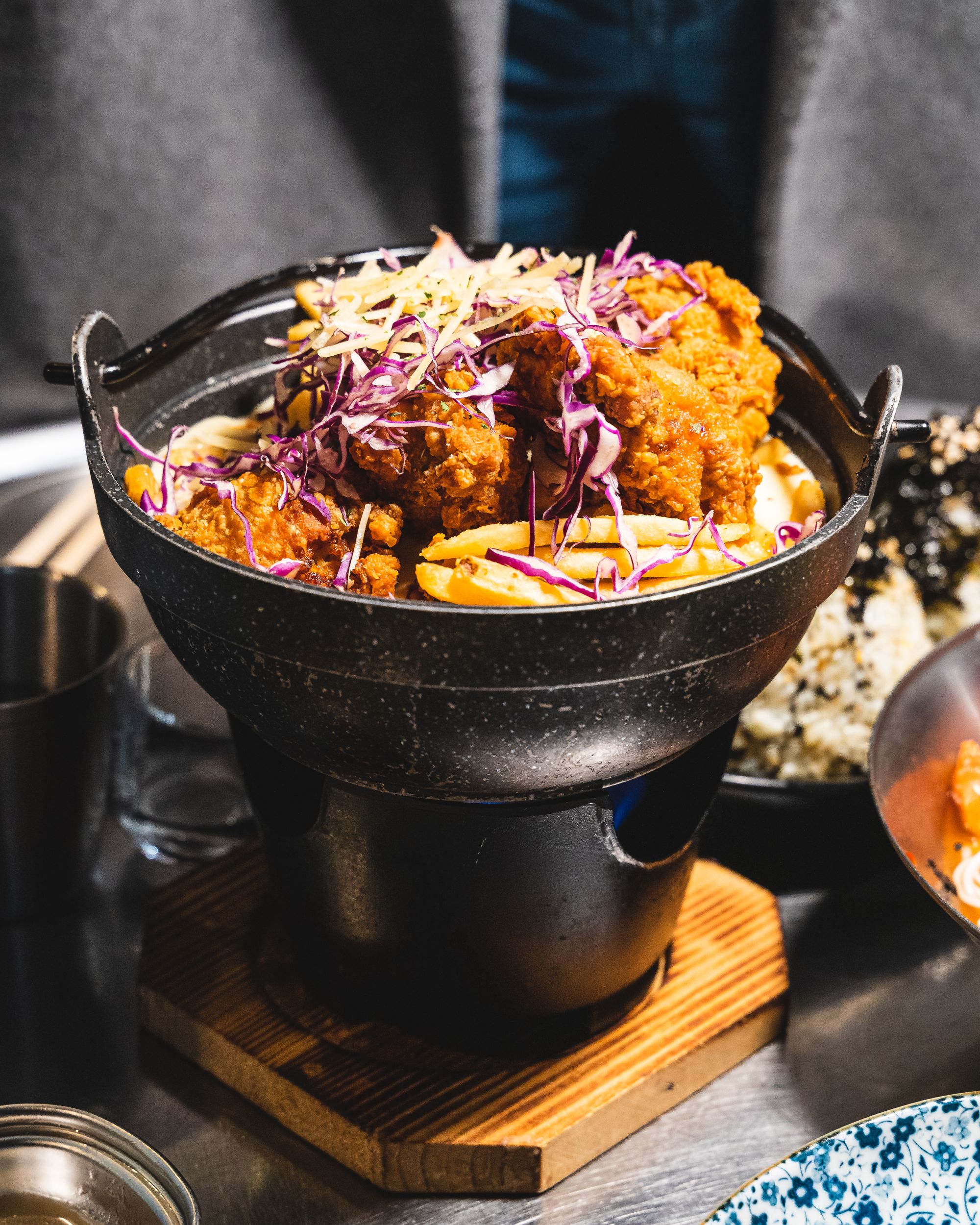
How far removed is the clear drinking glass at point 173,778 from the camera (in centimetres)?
147

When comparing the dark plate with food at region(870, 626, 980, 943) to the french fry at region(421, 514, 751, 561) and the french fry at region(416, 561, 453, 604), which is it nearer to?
the french fry at region(421, 514, 751, 561)

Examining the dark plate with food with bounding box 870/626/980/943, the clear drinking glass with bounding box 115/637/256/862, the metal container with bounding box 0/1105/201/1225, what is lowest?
the clear drinking glass with bounding box 115/637/256/862

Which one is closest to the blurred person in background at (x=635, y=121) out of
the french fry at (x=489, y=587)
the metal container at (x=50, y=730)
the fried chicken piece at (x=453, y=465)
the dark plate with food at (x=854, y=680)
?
the dark plate with food at (x=854, y=680)

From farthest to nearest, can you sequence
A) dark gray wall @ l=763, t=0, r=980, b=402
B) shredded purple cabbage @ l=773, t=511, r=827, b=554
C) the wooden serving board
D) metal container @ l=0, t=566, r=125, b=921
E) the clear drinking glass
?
dark gray wall @ l=763, t=0, r=980, b=402
the clear drinking glass
metal container @ l=0, t=566, r=125, b=921
the wooden serving board
shredded purple cabbage @ l=773, t=511, r=827, b=554

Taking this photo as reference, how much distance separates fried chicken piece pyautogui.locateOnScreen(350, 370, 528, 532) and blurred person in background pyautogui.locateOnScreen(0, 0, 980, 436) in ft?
5.26

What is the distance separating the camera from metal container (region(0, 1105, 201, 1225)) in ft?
3.09

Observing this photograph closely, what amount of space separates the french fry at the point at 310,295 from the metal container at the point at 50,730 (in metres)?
0.44

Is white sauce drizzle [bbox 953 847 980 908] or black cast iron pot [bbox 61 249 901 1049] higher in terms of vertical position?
black cast iron pot [bbox 61 249 901 1049]

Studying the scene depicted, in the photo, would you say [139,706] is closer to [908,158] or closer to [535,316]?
[535,316]

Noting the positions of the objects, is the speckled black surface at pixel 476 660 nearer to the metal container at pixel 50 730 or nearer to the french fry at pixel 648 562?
the french fry at pixel 648 562

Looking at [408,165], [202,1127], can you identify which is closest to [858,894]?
[202,1127]

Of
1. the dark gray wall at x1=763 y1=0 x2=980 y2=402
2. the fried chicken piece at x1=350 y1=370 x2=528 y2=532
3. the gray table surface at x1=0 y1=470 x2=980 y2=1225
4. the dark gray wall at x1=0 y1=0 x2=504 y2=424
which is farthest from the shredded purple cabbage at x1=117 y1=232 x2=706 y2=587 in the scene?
the dark gray wall at x1=763 y1=0 x2=980 y2=402

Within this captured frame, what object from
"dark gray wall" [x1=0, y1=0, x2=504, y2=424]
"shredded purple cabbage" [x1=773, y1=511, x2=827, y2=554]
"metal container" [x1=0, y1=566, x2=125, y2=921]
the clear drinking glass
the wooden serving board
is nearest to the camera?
"shredded purple cabbage" [x1=773, y1=511, x2=827, y2=554]

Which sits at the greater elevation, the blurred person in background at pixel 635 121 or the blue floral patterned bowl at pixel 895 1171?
the blurred person in background at pixel 635 121
